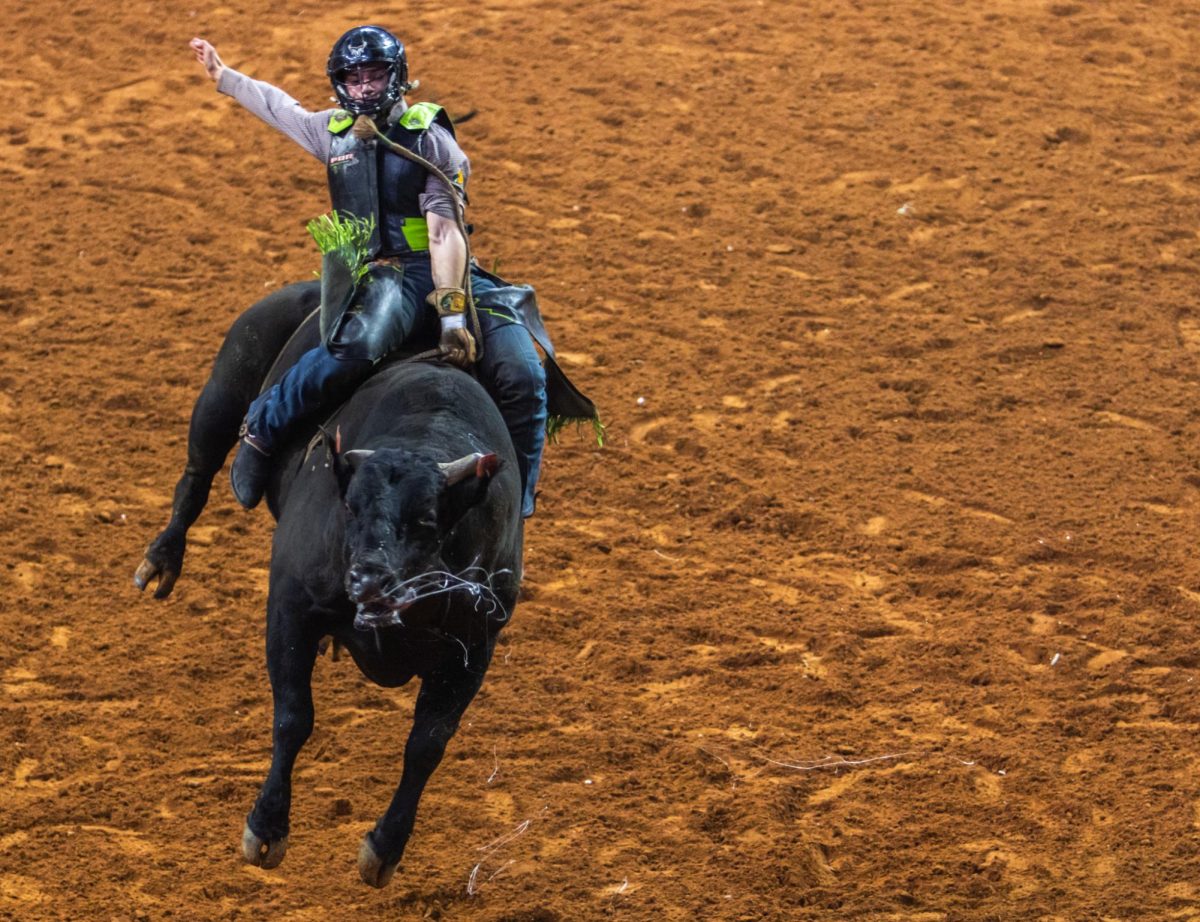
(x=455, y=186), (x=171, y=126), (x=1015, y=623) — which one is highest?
(x=455, y=186)

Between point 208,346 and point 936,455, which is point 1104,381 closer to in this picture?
point 936,455

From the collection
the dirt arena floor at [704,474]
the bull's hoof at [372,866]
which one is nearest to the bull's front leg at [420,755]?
the bull's hoof at [372,866]

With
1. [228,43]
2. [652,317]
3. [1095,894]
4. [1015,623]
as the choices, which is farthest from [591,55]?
[1095,894]

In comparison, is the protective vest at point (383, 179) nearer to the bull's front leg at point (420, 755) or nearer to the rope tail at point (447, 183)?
the rope tail at point (447, 183)

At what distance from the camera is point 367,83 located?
599 centimetres

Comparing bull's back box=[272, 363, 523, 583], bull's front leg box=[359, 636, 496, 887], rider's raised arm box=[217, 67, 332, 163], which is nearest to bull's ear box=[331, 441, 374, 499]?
bull's back box=[272, 363, 523, 583]

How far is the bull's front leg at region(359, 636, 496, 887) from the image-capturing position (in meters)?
5.54

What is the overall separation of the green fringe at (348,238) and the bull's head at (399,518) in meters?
1.26

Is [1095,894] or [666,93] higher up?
[666,93]

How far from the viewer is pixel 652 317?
35.9 feet

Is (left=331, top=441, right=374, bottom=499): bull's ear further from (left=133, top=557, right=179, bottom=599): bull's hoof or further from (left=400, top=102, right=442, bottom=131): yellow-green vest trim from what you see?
(left=133, top=557, right=179, bottom=599): bull's hoof

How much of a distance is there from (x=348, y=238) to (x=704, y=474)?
155 inches

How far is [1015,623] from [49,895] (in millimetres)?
4772

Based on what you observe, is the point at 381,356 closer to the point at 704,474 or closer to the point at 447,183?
the point at 447,183
